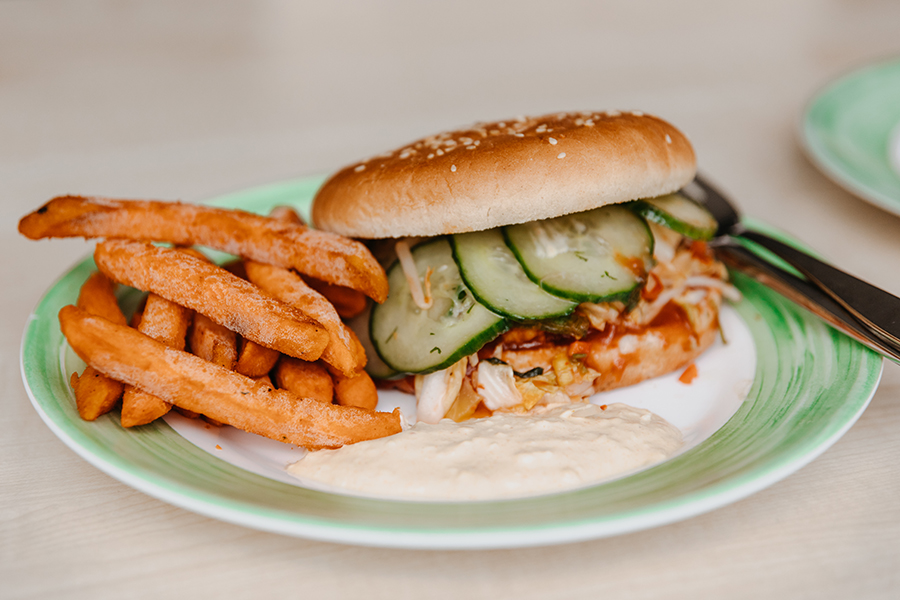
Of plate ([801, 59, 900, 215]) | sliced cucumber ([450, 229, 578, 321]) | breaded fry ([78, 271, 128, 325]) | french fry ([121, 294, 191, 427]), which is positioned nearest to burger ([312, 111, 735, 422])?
sliced cucumber ([450, 229, 578, 321])

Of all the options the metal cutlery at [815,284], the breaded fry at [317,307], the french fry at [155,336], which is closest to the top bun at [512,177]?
the breaded fry at [317,307]

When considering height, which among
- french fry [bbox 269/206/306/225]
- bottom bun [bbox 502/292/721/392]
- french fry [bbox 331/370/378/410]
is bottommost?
bottom bun [bbox 502/292/721/392]

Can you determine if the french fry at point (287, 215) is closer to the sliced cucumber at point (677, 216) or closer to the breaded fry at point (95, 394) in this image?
the breaded fry at point (95, 394)

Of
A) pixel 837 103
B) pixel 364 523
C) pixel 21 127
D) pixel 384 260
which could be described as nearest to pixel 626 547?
pixel 364 523

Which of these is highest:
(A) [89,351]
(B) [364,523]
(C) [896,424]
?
(A) [89,351]

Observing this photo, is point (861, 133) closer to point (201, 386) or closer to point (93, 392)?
point (201, 386)

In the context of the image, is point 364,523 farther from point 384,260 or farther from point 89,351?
point 384,260

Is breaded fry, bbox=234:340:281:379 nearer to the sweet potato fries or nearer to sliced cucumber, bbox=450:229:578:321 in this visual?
the sweet potato fries
